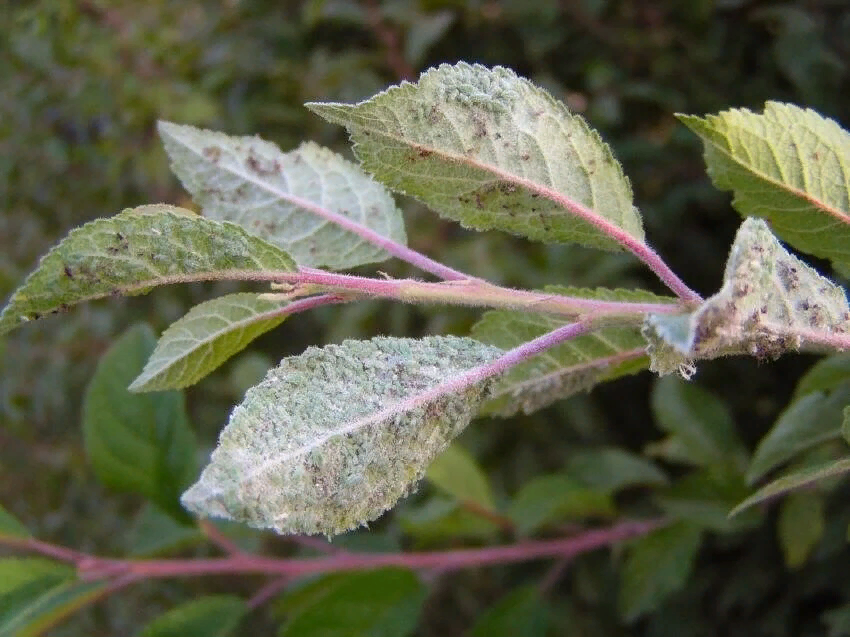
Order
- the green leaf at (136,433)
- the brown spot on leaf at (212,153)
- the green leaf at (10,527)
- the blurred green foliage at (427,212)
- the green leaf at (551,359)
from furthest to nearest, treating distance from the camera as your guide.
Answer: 1. the blurred green foliage at (427,212)
2. the green leaf at (136,433)
3. the green leaf at (10,527)
4. the brown spot on leaf at (212,153)
5. the green leaf at (551,359)

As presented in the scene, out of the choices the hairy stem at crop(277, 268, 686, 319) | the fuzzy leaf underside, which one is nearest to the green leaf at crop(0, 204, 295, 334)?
the hairy stem at crop(277, 268, 686, 319)

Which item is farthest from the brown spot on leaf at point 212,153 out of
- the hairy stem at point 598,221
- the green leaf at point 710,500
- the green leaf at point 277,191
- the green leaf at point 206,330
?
the green leaf at point 710,500

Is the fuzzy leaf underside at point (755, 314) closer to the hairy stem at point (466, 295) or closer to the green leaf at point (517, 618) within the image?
the hairy stem at point (466, 295)

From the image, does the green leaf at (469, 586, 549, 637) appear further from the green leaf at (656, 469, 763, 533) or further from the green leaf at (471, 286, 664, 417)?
the green leaf at (471, 286, 664, 417)

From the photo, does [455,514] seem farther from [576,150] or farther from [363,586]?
[576,150]

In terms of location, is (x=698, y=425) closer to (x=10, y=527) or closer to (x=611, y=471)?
(x=611, y=471)

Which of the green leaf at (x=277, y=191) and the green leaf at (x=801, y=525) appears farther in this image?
the green leaf at (x=801, y=525)
